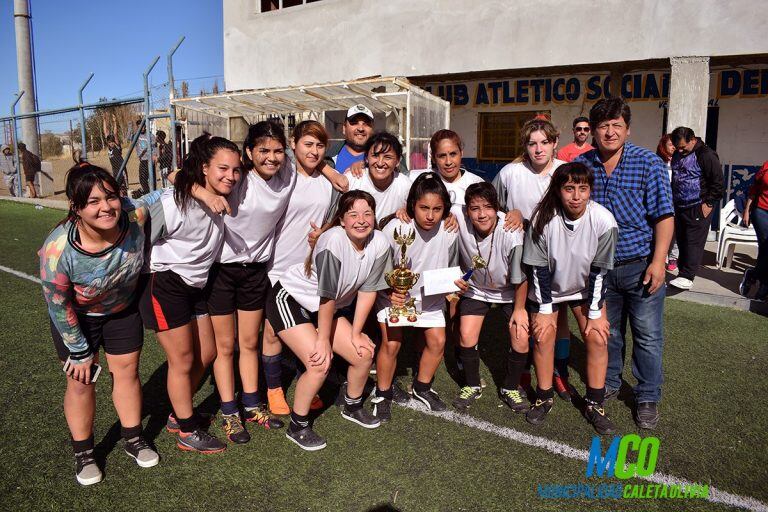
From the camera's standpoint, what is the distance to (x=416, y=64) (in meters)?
11.9

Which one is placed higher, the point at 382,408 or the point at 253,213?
the point at 253,213

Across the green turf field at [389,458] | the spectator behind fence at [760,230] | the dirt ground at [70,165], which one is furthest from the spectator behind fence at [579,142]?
the dirt ground at [70,165]

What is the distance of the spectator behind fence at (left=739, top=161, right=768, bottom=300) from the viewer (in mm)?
6301

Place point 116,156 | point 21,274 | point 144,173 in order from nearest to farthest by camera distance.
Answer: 1. point 21,274
2. point 116,156
3. point 144,173

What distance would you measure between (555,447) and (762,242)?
15.5 ft

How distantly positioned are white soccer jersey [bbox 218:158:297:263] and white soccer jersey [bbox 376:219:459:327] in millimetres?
723

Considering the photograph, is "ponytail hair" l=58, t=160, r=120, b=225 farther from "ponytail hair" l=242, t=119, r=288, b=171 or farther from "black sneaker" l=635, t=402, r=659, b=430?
"black sneaker" l=635, t=402, r=659, b=430

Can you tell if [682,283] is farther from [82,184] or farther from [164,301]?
[82,184]

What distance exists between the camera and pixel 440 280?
3.57m

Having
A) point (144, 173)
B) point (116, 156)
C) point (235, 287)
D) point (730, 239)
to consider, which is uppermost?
point (116, 156)

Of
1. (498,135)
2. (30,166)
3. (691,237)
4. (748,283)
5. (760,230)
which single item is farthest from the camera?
(30,166)

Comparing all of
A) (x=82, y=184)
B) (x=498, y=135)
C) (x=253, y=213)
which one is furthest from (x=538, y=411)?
(x=498, y=135)

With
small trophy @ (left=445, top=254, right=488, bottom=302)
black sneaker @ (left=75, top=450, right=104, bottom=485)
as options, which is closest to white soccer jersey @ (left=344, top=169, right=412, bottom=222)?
small trophy @ (left=445, top=254, right=488, bottom=302)

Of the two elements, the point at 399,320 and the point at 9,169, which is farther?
the point at 9,169
